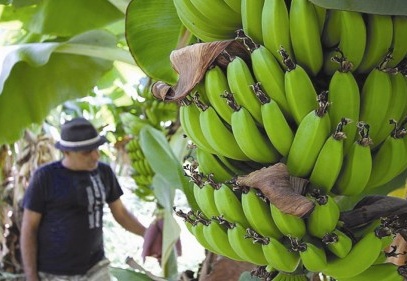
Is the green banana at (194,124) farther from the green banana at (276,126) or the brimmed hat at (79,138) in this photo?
the brimmed hat at (79,138)

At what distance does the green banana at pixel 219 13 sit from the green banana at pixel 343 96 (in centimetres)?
15

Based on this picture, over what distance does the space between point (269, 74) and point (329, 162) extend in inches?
4.2

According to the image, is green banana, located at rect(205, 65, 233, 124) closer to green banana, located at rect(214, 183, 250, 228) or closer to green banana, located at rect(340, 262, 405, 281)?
green banana, located at rect(214, 183, 250, 228)

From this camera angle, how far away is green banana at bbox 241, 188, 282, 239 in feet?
1.99

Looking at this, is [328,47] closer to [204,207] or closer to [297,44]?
[297,44]

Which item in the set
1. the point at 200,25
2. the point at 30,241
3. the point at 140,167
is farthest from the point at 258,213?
the point at 30,241

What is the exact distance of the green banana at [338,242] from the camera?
59 cm

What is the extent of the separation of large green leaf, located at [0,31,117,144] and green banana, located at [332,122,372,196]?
93 centimetres

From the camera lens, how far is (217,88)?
64cm

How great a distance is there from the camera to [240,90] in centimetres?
62

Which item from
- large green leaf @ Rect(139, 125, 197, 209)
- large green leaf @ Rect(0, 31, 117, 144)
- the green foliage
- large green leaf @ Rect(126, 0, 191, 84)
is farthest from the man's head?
the green foliage

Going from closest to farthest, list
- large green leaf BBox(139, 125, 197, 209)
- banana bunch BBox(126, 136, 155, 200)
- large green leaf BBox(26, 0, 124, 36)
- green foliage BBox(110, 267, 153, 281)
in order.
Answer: green foliage BBox(110, 267, 153, 281)
large green leaf BBox(139, 125, 197, 209)
large green leaf BBox(26, 0, 124, 36)
banana bunch BBox(126, 136, 155, 200)

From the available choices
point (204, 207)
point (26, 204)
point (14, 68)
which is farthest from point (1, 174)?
point (204, 207)

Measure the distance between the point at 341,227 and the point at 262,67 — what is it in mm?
183
